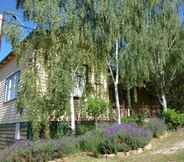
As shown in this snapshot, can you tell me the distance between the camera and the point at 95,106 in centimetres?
1714

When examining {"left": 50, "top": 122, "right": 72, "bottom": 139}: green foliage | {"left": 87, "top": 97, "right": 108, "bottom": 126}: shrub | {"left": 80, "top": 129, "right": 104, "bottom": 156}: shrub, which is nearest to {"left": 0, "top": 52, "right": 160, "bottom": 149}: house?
{"left": 87, "top": 97, "right": 108, "bottom": 126}: shrub

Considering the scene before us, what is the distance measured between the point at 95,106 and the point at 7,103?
6.76 meters

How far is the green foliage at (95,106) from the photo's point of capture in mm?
17156

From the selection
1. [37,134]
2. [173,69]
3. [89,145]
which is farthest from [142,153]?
[173,69]

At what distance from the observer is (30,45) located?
1516 cm

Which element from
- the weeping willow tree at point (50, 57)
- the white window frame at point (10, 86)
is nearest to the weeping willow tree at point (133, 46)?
the weeping willow tree at point (50, 57)

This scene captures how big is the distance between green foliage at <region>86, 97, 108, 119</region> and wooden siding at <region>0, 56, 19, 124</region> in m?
4.69

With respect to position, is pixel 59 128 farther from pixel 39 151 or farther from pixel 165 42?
pixel 165 42

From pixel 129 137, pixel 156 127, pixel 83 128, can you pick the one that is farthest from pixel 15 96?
pixel 129 137

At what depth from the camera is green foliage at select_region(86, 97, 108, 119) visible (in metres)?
17.2

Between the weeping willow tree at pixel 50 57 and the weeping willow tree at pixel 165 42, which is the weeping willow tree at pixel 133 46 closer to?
the weeping willow tree at pixel 165 42

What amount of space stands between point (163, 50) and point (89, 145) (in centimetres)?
763

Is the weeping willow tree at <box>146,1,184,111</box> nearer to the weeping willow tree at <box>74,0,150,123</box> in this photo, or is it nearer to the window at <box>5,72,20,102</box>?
the weeping willow tree at <box>74,0,150,123</box>

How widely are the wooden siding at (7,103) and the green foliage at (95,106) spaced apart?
469 cm
